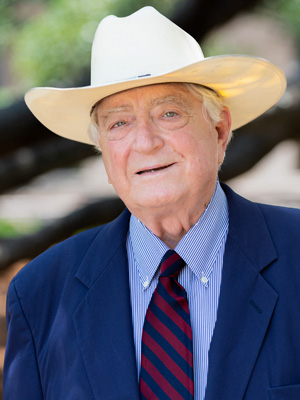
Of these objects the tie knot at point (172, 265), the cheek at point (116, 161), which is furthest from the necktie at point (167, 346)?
the cheek at point (116, 161)

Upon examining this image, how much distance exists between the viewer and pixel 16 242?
5789mm

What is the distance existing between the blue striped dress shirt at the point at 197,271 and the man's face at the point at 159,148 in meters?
0.09

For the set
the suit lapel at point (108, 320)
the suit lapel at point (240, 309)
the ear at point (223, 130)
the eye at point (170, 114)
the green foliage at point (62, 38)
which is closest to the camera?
the suit lapel at point (240, 309)

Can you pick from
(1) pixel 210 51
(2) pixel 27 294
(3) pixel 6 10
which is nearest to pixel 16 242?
(2) pixel 27 294

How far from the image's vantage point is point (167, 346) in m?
2.00

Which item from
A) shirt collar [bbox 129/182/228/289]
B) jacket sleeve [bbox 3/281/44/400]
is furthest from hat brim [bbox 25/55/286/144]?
jacket sleeve [bbox 3/281/44/400]

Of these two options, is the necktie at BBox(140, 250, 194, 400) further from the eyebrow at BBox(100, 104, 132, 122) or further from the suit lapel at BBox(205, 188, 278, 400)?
the eyebrow at BBox(100, 104, 132, 122)

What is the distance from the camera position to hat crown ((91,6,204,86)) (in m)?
2.15

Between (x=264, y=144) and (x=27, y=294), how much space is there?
5.14 meters

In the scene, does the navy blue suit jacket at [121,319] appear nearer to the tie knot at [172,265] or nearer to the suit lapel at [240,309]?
the suit lapel at [240,309]

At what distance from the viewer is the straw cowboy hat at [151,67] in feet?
6.85

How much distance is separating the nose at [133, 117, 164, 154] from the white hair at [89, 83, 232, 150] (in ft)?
0.65

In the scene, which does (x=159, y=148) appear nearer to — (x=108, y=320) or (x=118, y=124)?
(x=118, y=124)

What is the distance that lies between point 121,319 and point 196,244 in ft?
1.16
